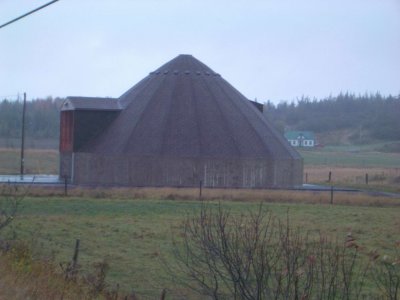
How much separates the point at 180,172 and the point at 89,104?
8208 mm

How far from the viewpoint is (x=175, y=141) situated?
49.3 m

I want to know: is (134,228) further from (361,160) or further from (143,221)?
(361,160)

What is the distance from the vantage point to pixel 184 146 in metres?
48.8

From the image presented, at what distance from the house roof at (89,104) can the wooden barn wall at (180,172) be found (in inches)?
149

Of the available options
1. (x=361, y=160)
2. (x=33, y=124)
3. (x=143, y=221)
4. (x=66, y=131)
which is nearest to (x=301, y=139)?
(x=361, y=160)

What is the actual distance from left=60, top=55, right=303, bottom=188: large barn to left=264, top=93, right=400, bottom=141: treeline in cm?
6608

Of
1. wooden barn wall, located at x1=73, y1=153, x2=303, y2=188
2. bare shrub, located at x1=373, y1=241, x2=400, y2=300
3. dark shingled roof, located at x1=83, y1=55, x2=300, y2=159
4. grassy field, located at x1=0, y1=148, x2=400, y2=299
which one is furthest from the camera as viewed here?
dark shingled roof, located at x1=83, y1=55, x2=300, y2=159

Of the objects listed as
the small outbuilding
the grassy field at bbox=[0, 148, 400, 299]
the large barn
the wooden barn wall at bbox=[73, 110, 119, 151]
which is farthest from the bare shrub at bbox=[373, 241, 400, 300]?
the small outbuilding

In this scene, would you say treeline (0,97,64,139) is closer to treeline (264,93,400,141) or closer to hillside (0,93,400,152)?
hillside (0,93,400,152)

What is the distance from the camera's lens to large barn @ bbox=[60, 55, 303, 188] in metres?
48.0

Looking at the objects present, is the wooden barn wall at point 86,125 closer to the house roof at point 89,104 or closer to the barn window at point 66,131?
the house roof at point 89,104

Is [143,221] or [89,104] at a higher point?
[89,104]

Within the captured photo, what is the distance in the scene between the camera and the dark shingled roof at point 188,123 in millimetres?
48906

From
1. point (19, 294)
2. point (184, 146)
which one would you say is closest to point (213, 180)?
point (184, 146)
